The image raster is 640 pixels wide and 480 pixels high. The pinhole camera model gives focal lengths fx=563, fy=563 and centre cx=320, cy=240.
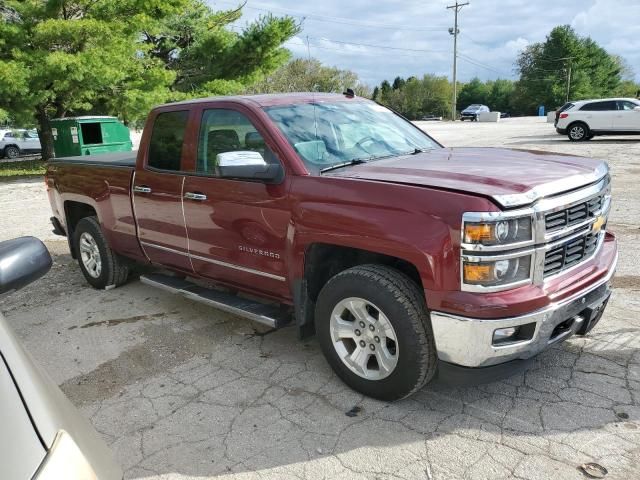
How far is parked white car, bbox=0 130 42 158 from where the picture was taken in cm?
2431

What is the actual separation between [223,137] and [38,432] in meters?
3.13

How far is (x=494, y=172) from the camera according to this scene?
321 centimetres

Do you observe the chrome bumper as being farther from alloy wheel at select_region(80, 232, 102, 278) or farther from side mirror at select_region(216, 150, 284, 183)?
alloy wheel at select_region(80, 232, 102, 278)

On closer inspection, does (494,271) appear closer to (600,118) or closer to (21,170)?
(21,170)

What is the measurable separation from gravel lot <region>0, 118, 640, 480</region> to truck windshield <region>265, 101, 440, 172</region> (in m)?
1.45

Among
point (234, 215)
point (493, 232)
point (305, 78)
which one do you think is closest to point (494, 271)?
point (493, 232)

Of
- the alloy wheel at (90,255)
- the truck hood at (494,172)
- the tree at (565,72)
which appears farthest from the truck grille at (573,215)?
the tree at (565,72)

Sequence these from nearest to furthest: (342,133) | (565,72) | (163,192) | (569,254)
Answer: (569,254)
(342,133)
(163,192)
(565,72)

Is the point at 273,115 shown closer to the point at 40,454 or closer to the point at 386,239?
the point at 386,239

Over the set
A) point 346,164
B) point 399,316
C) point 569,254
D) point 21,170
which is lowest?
point 21,170

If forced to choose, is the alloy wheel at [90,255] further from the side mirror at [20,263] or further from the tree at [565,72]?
the tree at [565,72]

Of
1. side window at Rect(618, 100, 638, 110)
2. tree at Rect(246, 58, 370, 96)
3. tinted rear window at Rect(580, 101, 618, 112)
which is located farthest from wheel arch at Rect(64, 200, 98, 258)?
tree at Rect(246, 58, 370, 96)

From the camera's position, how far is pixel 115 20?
15.4 m

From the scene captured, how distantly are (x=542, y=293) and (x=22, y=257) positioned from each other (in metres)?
2.39
